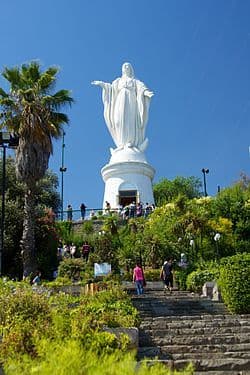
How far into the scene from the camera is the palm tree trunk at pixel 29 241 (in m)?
20.6

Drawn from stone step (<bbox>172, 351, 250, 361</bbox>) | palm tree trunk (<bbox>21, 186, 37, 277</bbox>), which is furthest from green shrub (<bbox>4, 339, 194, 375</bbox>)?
palm tree trunk (<bbox>21, 186, 37, 277</bbox>)

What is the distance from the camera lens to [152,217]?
98.5 feet

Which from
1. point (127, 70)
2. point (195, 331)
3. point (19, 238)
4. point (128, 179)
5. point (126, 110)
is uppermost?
point (127, 70)

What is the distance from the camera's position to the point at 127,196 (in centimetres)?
3656

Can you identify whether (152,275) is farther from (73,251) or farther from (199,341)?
(199,341)

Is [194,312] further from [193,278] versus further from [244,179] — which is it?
[244,179]

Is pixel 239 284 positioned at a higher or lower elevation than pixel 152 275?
lower

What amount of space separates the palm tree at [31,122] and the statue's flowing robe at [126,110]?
16.3 meters

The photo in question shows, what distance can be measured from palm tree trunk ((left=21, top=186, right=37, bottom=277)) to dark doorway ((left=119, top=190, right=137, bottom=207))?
15365 millimetres

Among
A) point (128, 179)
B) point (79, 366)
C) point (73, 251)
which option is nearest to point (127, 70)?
point (128, 179)

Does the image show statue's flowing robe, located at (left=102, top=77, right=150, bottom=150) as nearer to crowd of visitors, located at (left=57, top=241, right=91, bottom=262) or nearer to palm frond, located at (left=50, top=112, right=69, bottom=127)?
crowd of visitors, located at (left=57, top=241, right=91, bottom=262)

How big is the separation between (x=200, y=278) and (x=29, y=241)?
7044 millimetres

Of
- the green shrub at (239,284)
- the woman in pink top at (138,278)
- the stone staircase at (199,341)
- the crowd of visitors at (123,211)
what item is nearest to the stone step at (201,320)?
the stone staircase at (199,341)

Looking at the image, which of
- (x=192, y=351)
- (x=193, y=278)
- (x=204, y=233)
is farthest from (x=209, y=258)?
(x=192, y=351)
